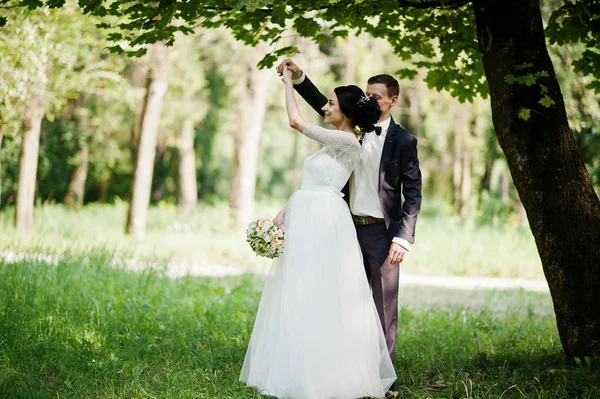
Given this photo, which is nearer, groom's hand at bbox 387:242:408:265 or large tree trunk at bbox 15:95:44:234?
groom's hand at bbox 387:242:408:265

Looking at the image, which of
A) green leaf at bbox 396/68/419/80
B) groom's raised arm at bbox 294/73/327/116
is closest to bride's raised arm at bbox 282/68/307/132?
groom's raised arm at bbox 294/73/327/116

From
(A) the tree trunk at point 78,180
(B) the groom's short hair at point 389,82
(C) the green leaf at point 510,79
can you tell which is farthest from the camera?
(A) the tree trunk at point 78,180

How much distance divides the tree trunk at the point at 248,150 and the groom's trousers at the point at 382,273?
40.5 ft

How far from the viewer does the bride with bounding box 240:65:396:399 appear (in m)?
4.55

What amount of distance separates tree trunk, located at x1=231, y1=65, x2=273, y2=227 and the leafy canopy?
35.1 ft

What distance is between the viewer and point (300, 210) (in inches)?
193

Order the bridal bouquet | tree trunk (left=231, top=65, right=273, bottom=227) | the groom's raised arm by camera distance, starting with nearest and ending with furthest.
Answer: the bridal bouquet → the groom's raised arm → tree trunk (left=231, top=65, right=273, bottom=227)

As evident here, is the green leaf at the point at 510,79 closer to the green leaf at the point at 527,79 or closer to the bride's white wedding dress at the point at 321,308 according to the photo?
the green leaf at the point at 527,79

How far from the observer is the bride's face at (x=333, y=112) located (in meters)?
4.89

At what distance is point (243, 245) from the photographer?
Answer: 15.0 m

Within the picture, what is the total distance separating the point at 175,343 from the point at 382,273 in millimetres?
2165

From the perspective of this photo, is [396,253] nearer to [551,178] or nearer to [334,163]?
A: [334,163]

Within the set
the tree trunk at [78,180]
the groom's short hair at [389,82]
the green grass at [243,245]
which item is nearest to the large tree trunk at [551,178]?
the groom's short hair at [389,82]

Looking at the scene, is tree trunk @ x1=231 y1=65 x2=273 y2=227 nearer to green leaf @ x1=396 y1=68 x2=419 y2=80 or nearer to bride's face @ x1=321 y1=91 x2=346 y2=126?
green leaf @ x1=396 y1=68 x2=419 y2=80
